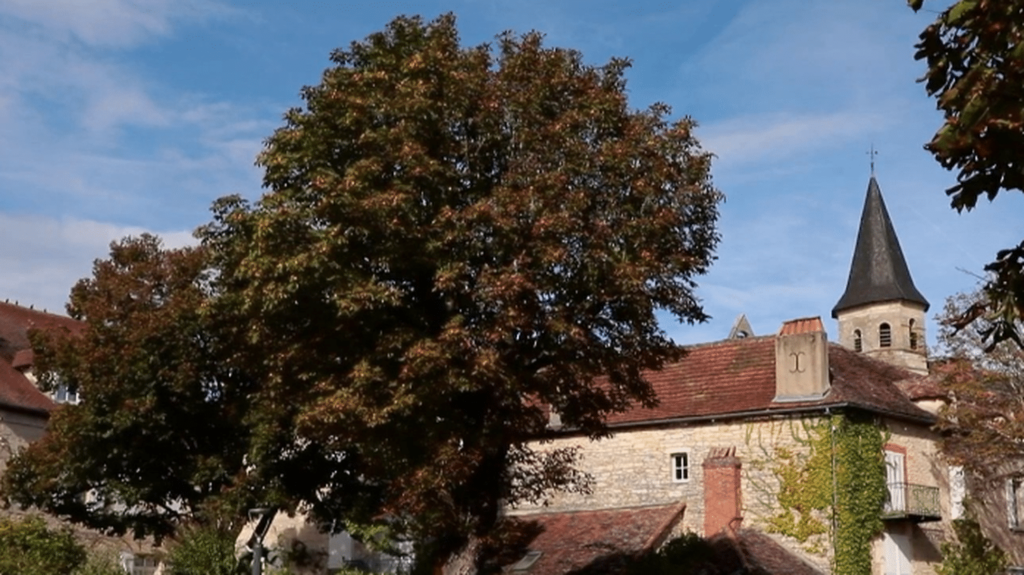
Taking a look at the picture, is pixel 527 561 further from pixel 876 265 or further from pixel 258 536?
pixel 876 265

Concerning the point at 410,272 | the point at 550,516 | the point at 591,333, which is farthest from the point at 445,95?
the point at 550,516

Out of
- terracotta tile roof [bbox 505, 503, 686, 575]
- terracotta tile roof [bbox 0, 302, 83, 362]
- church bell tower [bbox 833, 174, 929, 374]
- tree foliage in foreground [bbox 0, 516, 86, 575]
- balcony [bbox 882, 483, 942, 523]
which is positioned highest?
church bell tower [bbox 833, 174, 929, 374]

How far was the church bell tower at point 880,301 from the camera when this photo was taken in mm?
58312

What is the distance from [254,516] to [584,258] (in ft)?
29.7

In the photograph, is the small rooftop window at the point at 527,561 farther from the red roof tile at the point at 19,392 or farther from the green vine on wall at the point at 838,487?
the red roof tile at the point at 19,392

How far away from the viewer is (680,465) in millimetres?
35375

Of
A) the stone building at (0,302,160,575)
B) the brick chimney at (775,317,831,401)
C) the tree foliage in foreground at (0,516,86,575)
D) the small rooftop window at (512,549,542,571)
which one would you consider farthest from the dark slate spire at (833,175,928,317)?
the tree foliage in foreground at (0,516,86,575)

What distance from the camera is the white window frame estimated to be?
35094mm

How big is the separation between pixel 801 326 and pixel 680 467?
16.8ft

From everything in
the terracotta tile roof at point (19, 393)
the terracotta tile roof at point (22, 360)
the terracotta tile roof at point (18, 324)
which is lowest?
the terracotta tile roof at point (19, 393)

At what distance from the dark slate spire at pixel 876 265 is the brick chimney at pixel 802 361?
25.9 metres

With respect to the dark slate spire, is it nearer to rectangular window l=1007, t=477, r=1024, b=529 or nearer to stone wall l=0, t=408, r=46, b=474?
rectangular window l=1007, t=477, r=1024, b=529

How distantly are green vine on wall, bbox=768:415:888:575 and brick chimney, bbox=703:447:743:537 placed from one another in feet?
3.30

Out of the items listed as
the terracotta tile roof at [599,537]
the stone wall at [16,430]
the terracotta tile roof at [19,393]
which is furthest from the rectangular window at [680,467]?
the terracotta tile roof at [19,393]
